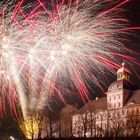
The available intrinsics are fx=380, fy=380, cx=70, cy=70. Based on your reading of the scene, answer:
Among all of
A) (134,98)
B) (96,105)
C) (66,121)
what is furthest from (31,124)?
(96,105)

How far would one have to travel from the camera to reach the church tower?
287 feet

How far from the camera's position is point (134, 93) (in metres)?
88.2

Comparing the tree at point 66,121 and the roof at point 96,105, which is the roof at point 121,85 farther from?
the tree at point 66,121

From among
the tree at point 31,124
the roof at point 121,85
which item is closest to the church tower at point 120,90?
the roof at point 121,85

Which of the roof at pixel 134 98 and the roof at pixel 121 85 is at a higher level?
the roof at pixel 121 85

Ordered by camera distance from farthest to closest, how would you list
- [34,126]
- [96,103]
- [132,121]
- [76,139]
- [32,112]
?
[96,103] < [132,121] < [34,126] < [32,112] < [76,139]

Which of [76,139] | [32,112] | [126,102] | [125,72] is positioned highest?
[125,72]

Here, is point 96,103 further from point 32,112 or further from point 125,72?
point 32,112

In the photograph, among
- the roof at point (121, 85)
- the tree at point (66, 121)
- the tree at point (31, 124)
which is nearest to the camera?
the tree at point (31, 124)

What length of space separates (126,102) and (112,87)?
4886 millimetres

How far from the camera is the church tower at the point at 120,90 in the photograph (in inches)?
3448

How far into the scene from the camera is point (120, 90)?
88.2m

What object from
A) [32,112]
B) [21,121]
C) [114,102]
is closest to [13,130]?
[21,121]

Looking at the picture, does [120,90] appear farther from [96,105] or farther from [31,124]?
[31,124]
